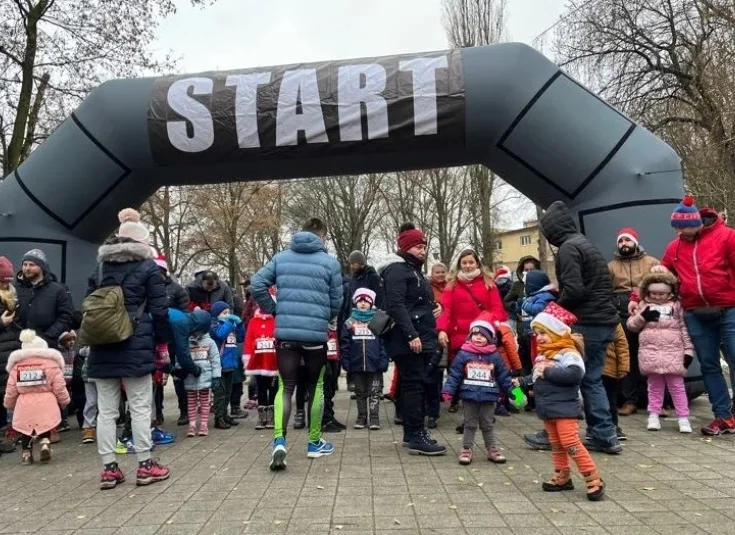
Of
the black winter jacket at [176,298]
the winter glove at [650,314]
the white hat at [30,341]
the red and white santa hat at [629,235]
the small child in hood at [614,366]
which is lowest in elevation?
the small child in hood at [614,366]

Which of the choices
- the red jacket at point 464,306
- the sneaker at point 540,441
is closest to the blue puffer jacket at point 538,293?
Result: the red jacket at point 464,306

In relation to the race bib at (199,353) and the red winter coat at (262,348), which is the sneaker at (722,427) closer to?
the red winter coat at (262,348)

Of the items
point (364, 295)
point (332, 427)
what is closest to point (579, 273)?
point (364, 295)

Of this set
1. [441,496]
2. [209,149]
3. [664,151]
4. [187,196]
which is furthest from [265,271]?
[187,196]

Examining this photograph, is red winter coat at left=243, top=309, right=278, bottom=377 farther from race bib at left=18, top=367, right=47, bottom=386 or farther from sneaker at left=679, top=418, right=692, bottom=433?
sneaker at left=679, top=418, right=692, bottom=433

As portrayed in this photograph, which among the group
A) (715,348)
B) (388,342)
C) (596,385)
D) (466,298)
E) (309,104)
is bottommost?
(596,385)

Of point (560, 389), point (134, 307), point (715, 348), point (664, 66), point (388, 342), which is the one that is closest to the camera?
point (560, 389)

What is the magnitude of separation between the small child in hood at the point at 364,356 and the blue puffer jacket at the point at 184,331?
5.17 feet

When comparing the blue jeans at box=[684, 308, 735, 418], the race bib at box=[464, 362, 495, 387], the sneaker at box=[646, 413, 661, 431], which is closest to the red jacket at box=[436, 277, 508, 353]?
the race bib at box=[464, 362, 495, 387]

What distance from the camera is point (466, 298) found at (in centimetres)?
650

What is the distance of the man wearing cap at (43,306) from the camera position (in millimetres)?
6430

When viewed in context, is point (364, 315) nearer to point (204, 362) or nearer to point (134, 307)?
point (204, 362)

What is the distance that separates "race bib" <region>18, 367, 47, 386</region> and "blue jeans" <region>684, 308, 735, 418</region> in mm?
6190

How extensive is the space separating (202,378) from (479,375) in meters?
2.98
